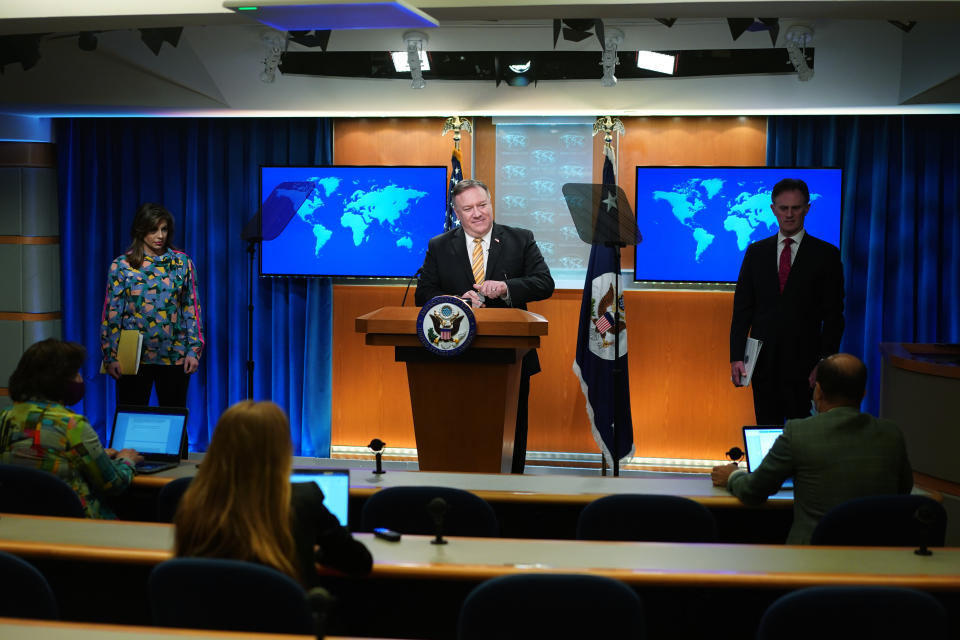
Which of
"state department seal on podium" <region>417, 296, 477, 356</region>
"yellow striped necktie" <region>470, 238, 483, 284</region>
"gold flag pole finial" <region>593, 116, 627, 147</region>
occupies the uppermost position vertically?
"gold flag pole finial" <region>593, 116, 627, 147</region>

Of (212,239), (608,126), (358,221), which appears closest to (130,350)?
(212,239)

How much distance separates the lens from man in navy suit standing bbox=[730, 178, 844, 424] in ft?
16.2

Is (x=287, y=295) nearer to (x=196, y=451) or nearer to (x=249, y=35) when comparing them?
(x=196, y=451)

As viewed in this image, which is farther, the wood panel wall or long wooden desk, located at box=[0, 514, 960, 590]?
the wood panel wall

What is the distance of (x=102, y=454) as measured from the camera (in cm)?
320

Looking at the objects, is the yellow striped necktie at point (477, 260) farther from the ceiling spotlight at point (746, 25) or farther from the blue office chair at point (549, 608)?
the blue office chair at point (549, 608)

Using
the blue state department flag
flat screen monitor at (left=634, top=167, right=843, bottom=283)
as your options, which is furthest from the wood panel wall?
the blue state department flag

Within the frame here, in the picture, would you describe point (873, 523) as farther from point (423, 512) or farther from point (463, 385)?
point (463, 385)

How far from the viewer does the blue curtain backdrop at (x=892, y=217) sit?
6.22 metres

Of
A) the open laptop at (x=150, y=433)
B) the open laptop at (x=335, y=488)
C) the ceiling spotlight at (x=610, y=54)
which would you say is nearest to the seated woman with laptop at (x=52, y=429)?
the open laptop at (x=150, y=433)

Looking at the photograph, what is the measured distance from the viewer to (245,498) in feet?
6.89

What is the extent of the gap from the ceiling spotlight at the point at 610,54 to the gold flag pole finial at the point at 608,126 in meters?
0.71

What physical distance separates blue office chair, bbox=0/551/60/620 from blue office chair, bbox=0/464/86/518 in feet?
2.67

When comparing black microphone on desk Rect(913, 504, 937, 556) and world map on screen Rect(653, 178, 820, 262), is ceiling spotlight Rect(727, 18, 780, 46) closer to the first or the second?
world map on screen Rect(653, 178, 820, 262)
